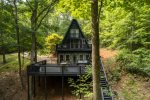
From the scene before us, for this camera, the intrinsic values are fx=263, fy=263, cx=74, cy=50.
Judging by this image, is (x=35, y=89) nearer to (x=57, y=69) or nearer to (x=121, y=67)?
(x=57, y=69)

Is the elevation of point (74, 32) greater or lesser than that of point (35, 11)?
lesser

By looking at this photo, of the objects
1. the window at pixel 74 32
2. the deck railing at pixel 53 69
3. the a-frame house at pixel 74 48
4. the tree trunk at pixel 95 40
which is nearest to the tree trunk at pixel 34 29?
the deck railing at pixel 53 69

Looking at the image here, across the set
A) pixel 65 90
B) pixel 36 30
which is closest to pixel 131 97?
pixel 65 90

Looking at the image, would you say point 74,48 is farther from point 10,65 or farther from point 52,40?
point 10,65

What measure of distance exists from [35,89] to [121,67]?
334 inches

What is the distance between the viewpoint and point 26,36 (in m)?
26.1

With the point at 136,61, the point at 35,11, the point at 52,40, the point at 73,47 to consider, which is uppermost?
the point at 35,11

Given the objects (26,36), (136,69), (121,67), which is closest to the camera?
(136,69)

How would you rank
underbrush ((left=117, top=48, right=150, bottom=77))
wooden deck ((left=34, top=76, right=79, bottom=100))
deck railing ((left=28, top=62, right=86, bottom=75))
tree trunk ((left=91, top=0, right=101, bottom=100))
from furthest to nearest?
wooden deck ((left=34, top=76, right=79, bottom=100)), deck railing ((left=28, top=62, right=86, bottom=75)), underbrush ((left=117, top=48, right=150, bottom=77)), tree trunk ((left=91, top=0, right=101, bottom=100))

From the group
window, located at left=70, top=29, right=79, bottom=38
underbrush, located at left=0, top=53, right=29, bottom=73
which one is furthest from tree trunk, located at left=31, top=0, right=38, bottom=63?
window, located at left=70, top=29, right=79, bottom=38

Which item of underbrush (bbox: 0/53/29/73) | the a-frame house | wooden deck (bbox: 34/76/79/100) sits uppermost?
the a-frame house

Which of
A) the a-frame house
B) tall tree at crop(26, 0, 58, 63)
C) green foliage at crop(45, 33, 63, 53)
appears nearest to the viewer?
tall tree at crop(26, 0, 58, 63)

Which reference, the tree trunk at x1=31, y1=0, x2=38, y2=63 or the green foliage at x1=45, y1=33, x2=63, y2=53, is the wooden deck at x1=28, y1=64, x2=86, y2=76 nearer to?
the tree trunk at x1=31, y1=0, x2=38, y2=63

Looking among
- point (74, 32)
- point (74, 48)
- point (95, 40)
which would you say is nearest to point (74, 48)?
point (74, 48)
